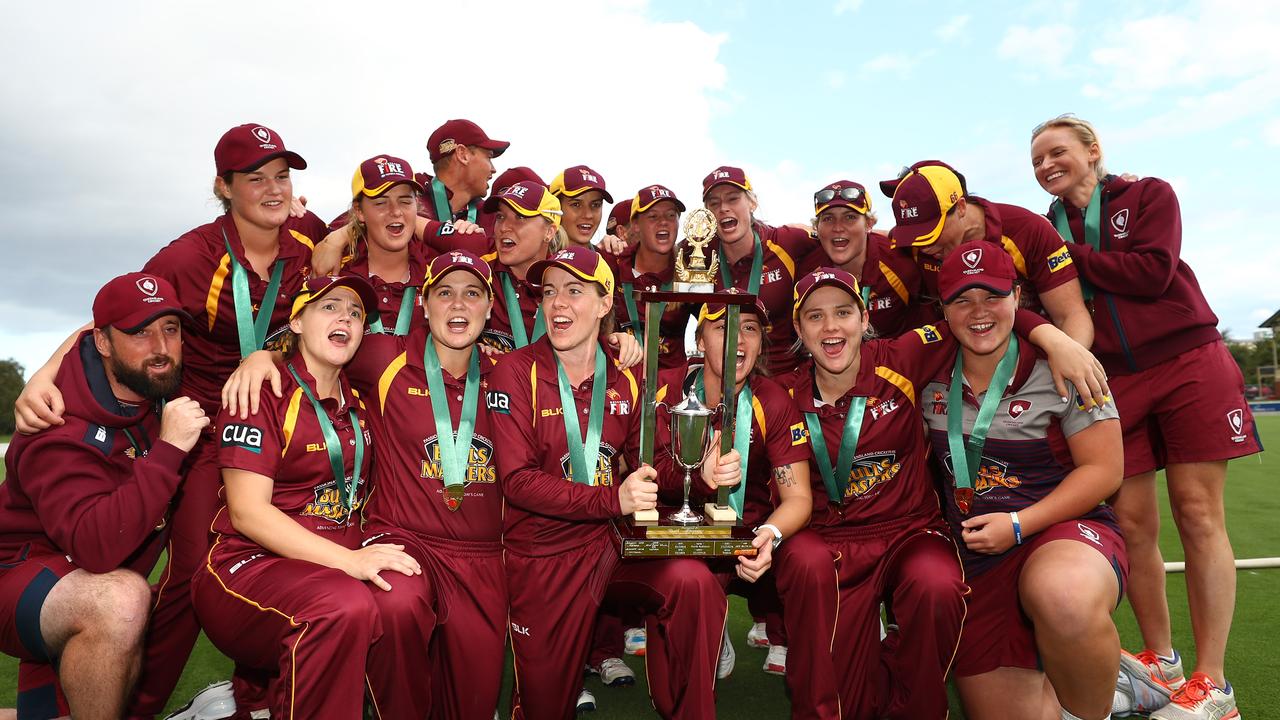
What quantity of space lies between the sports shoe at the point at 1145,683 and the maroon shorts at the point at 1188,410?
1.03 meters

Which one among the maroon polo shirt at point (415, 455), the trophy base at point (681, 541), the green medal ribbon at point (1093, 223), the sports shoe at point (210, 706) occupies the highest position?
the green medal ribbon at point (1093, 223)

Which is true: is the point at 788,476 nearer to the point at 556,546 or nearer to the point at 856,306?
the point at 856,306

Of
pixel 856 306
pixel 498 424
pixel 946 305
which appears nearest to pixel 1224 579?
pixel 946 305

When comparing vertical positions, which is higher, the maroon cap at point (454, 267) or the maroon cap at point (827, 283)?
the maroon cap at point (454, 267)

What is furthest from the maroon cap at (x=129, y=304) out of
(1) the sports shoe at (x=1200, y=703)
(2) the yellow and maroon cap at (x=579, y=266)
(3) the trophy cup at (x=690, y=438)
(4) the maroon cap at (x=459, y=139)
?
(1) the sports shoe at (x=1200, y=703)

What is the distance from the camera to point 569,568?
13.1 feet

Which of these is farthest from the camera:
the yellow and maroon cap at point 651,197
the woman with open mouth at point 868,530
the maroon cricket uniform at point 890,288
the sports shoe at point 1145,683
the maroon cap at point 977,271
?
the yellow and maroon cap at point 651,197

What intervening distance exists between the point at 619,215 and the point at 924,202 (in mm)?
3754

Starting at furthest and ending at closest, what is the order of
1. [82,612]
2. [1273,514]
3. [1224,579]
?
[1273,514] → [1224,579] → [82,612]

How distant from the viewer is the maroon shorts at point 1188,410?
448cm

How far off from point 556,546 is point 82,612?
2.09 meters

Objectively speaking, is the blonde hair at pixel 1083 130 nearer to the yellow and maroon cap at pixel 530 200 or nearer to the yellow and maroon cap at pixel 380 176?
the yellow and maroon cap at pixel 530 200

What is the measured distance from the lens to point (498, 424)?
13.2 ft

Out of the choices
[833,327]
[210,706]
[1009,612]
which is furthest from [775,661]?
[210,706]
